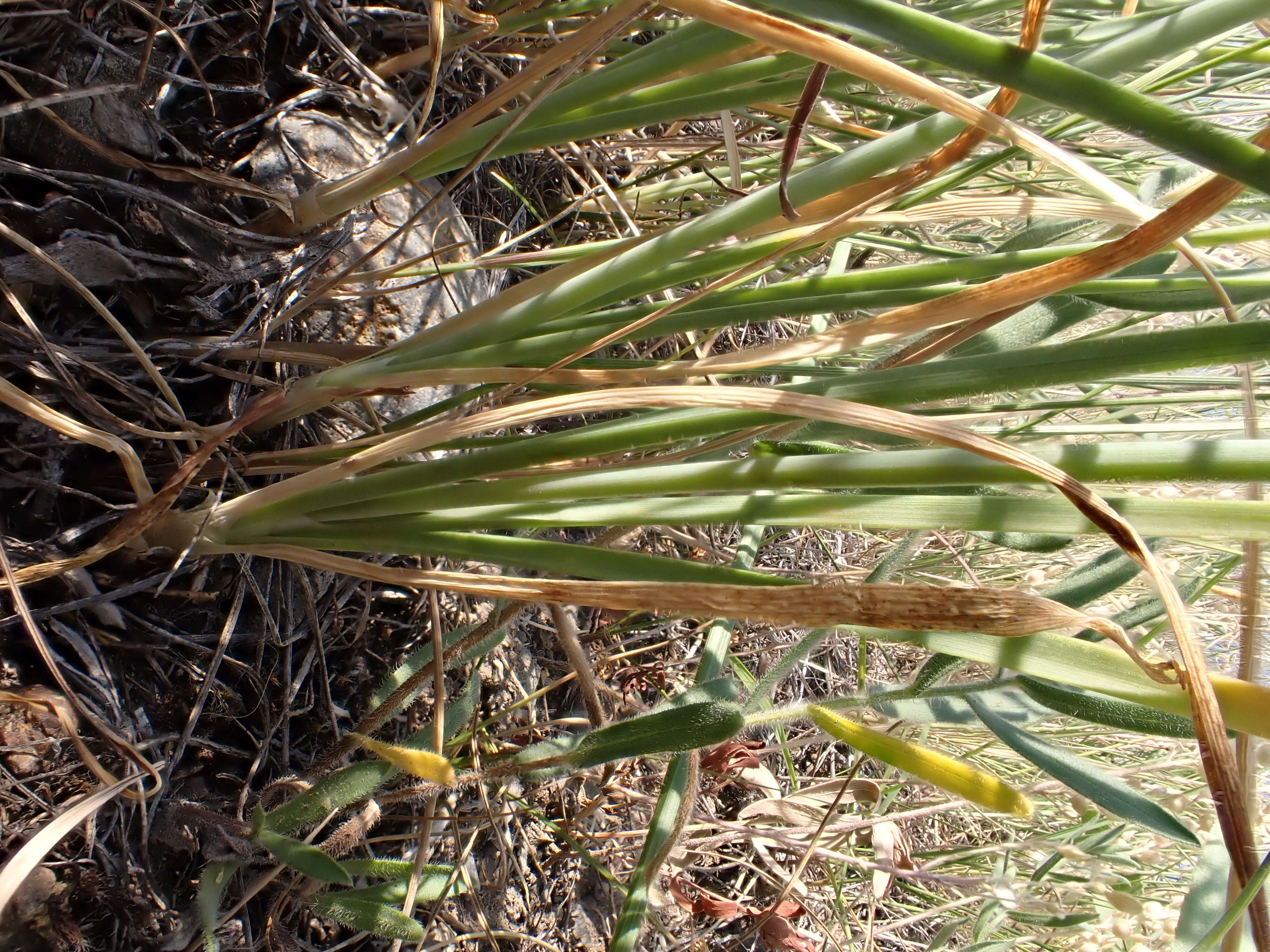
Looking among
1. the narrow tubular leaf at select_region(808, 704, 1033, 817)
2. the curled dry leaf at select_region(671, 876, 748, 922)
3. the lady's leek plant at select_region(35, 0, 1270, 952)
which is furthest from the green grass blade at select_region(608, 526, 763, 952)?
the curled dry leaf at select_region(671, 876, 748, 922)

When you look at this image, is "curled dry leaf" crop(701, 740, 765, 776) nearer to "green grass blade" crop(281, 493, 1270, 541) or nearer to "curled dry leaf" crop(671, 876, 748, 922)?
"curled dry leaf" crop(671, 876, 748, 922)

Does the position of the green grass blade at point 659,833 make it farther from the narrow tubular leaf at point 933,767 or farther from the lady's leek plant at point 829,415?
the narrow tubular leaf at point 933,767

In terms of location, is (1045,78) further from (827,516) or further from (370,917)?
(370,917)

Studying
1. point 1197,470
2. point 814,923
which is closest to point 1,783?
point 1197,470

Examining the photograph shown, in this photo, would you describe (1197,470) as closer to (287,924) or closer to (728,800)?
(287,924)

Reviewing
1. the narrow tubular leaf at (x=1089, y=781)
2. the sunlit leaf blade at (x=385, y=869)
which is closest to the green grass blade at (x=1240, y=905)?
the narrow tubular leaf at (x=1089, y=781)

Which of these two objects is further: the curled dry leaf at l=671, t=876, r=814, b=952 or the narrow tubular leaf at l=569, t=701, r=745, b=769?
the curled dry leaf at l=671, t=876, r=814, b=952

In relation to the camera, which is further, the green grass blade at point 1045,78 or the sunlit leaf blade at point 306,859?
the sunlit leaf blade at point 306,859
